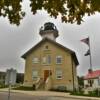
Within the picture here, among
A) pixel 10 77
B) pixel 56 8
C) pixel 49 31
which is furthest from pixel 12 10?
pixel 49 31

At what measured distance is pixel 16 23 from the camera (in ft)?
19.0

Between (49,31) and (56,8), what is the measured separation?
4070 centimetres

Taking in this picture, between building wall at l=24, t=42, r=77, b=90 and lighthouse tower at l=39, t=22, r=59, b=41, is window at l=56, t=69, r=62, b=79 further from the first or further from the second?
lighthouse tower at l=39, t=22, r=59, b=41

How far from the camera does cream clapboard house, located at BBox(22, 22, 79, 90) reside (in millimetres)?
38188

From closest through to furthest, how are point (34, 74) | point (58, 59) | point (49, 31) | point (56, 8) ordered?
point (56, 8)
point (58, 59)
point (34, 74)
point (49, 31)

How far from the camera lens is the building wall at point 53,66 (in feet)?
126

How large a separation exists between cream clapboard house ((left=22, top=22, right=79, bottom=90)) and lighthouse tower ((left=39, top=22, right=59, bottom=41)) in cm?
515

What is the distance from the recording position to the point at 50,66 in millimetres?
39781

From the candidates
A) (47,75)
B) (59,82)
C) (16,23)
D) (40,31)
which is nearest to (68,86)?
(59,82)

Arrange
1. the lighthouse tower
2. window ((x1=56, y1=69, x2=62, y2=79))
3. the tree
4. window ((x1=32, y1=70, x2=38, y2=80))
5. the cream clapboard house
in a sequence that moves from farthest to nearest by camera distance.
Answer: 1. the lighthouse tower
2. window ((x1=32, y1=70, x2=38, y2=80))
3. window ((x1=56, y1=69, x2=62, y2=79))
4. the cream clapboard house
5. the tree

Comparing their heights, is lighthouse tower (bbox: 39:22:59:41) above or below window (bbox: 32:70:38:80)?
above

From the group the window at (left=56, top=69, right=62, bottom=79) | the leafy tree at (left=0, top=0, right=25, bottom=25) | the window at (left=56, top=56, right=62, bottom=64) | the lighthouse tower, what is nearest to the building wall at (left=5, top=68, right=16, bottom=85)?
the leafy tree at (left=0, top=0, right=25, bottom=25)

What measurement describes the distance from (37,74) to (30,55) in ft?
11.7

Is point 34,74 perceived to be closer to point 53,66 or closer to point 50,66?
point 50,66
